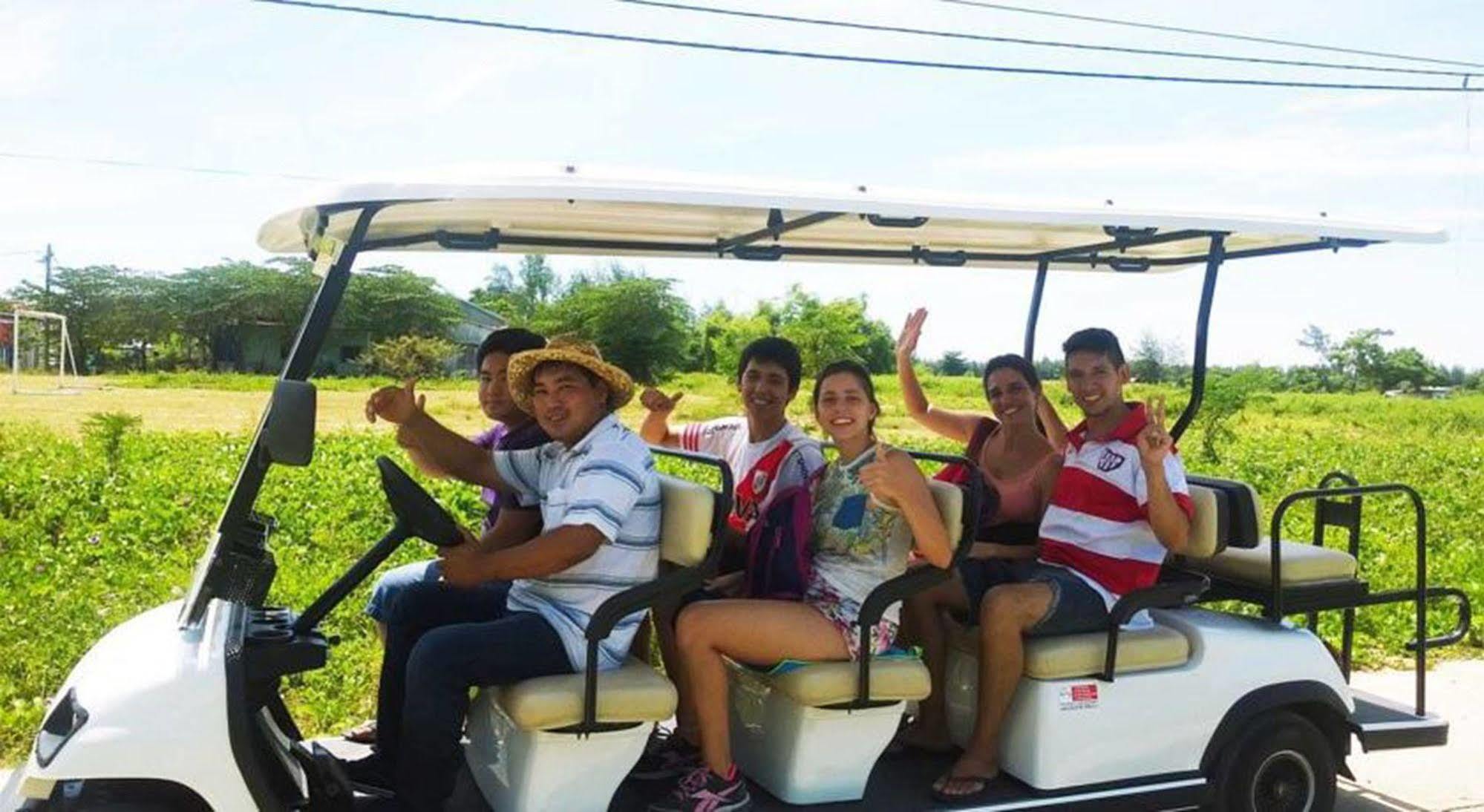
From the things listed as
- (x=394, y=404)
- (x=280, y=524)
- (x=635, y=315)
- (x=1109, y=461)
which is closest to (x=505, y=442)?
(x=394, y=404)

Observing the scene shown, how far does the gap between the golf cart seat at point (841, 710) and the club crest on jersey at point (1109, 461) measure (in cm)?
58

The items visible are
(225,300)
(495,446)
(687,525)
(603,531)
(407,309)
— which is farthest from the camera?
(225,300)

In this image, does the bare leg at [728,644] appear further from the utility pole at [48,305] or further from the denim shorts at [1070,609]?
the utility pole at [48,305]

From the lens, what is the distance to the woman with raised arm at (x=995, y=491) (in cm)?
386

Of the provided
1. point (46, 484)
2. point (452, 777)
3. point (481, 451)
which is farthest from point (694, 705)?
point (46, 484)

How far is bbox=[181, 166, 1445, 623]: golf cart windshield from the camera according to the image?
2871 mm

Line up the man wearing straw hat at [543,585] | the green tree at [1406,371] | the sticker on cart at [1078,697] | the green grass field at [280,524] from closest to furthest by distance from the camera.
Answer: the man wearing straw hat at [543,585] → the sticker on cart at [1078,697] → the green grass field at [280,524] → the green tree at [1406,371]

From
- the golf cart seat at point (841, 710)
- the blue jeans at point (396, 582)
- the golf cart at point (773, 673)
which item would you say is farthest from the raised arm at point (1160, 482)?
the blue jeans at point (396, 582)

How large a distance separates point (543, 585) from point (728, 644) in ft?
1.59

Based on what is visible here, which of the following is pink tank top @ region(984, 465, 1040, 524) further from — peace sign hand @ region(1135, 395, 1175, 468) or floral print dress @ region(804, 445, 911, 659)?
floral print dress @ region(804, 445, 911, 659)

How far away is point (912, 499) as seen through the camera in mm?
3197

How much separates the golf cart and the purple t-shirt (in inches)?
19.0

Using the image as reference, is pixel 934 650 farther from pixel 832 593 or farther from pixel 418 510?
pixel 418 510

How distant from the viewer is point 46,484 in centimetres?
1101
